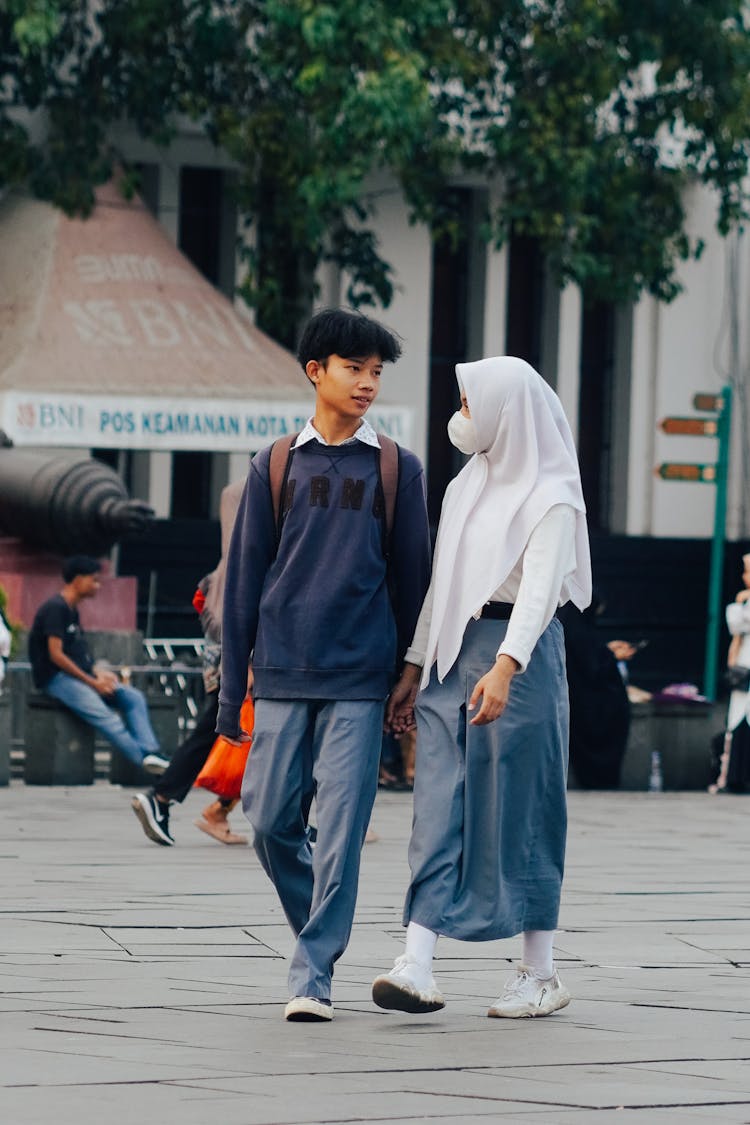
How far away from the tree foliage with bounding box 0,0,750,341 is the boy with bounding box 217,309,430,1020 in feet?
44.3

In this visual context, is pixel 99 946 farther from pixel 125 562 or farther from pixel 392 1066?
pixel 125 562

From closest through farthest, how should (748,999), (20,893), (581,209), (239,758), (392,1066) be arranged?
(392,1066) < (748,999) < (20,893) < (239,758) < (581,209)

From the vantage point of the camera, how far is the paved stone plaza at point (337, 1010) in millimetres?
5086

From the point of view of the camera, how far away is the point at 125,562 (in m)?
23.4

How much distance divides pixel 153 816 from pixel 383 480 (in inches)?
194

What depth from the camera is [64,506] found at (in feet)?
60.3

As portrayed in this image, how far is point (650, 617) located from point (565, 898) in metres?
16.6

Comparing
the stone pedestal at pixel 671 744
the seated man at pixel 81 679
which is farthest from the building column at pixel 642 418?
the seated man at pixel 81 679

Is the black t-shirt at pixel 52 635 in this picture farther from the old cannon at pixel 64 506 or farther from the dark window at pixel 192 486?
the dark window at pixel 192 486

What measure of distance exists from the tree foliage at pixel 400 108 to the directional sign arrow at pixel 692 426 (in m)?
1.87

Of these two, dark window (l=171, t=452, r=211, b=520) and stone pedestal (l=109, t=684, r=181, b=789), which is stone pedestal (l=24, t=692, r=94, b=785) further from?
dark window (l=171, t=452, r=211, b=520)

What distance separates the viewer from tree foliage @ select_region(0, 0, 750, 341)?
20.1 metres

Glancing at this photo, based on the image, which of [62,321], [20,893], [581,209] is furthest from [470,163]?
[20,893]

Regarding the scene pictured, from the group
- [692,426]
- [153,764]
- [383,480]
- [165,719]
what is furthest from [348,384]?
[692,426]
